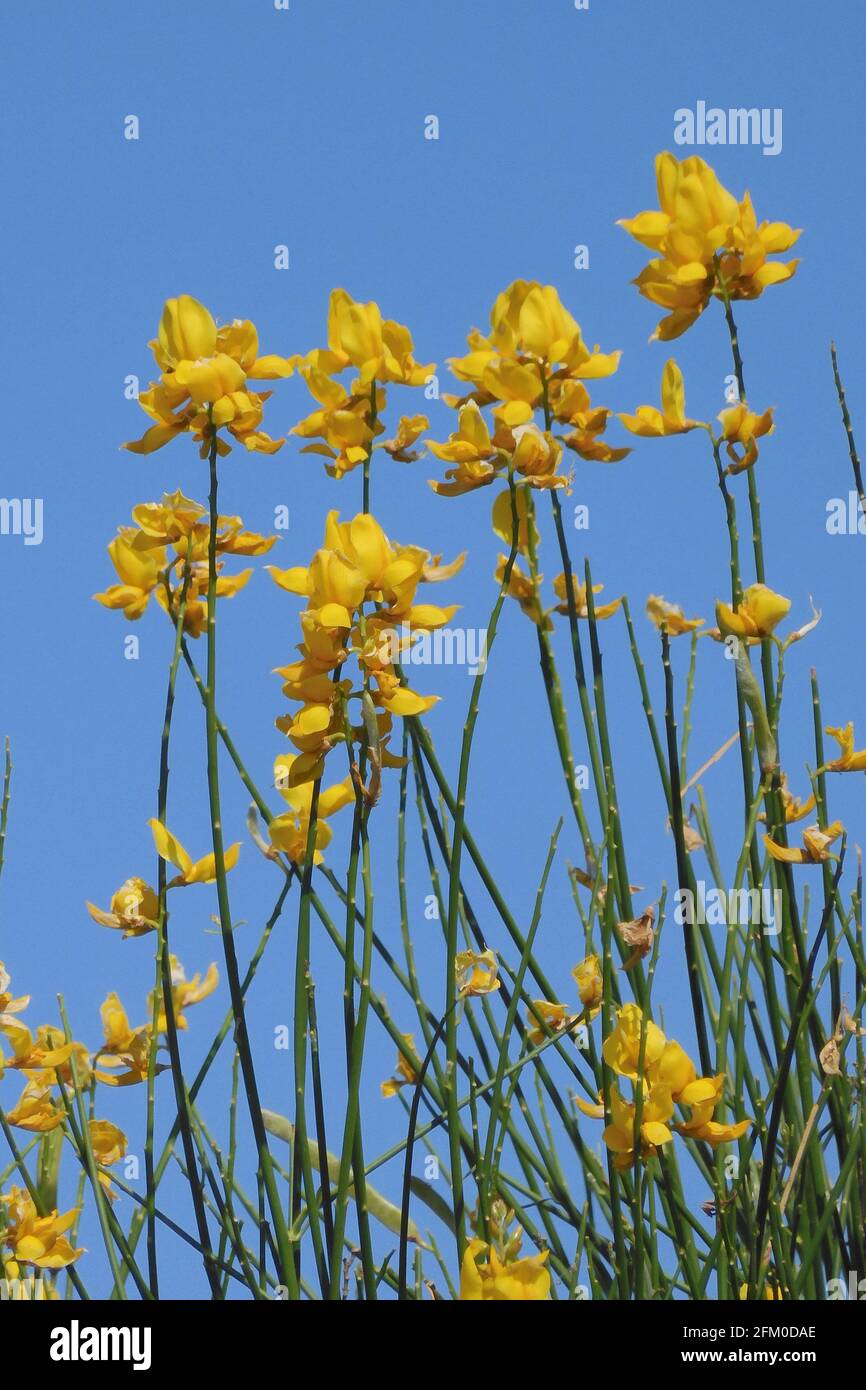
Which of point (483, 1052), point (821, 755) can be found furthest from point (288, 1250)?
point (821, 755)

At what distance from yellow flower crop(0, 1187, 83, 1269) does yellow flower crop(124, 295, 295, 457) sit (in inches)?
26.2

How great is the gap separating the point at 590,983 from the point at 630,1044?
5.6 inches

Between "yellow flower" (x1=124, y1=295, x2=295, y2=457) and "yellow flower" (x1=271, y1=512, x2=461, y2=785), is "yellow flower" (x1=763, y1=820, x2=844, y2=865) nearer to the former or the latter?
"yellow flower" (x1=271, y1=512, x2=461, y2=785)

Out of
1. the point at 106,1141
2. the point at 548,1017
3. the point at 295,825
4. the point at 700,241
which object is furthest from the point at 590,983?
the point at 700,241

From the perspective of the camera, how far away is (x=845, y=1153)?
1358mm

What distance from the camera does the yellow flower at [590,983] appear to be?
49.5 inches

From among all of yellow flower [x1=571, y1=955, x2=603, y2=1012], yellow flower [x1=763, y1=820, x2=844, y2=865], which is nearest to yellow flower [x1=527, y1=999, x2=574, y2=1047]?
yellow flower [x1=571, y1=955, x2=603, y2=1012]

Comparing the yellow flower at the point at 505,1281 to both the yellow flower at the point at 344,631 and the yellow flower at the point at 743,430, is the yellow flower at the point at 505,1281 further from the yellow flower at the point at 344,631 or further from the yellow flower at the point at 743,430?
the yellow flower at the point at 743,430

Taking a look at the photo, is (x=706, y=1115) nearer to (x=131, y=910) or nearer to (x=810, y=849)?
(x=810, y=849)

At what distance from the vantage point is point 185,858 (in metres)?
1.21
